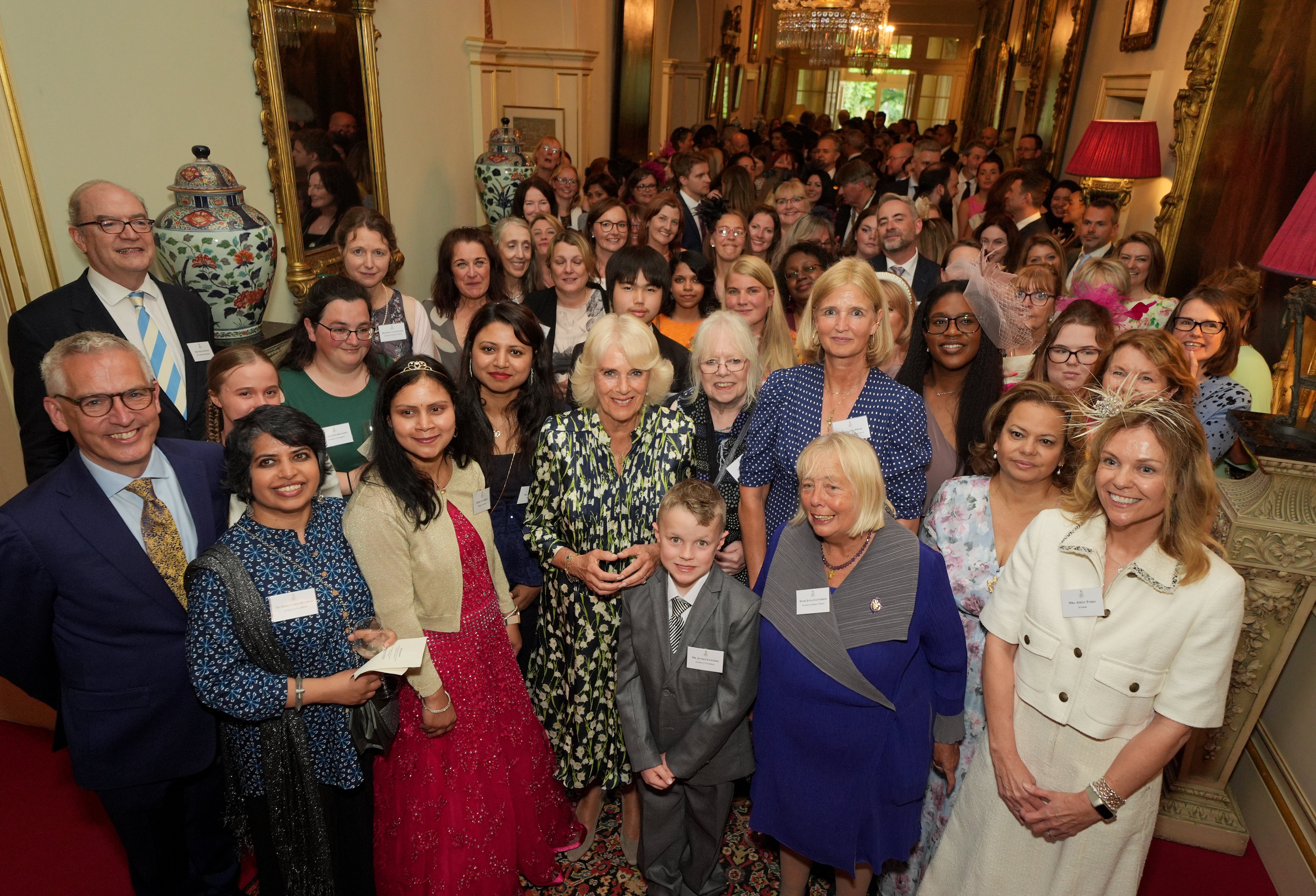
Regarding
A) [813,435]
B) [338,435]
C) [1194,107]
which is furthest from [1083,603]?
[1194,107]

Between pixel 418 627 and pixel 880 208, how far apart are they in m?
4.02

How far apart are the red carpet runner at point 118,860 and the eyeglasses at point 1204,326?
208 centimetres

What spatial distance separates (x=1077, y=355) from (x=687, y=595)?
181 cm

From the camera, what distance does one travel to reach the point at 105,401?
2.00 m

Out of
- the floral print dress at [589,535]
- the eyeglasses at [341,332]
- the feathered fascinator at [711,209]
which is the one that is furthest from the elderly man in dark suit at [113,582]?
the feathered fascinator at [711,209]

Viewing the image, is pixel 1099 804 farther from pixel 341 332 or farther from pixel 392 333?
pixel 392 333

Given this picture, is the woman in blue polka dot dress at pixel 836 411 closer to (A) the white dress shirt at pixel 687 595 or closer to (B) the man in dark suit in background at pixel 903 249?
(A) the white dress shirt at pixel 687 595

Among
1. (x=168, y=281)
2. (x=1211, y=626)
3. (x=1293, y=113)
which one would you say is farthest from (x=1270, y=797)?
(x=168, y=281)

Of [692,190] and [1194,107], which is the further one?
[692,190]

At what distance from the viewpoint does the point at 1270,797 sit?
297cm

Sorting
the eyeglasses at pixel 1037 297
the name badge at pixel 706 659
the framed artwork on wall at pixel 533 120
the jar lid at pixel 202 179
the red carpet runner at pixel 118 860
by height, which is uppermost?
the framed artwork on wall at pixel 533 120

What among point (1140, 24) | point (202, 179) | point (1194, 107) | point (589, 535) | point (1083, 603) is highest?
point (1140, 24)

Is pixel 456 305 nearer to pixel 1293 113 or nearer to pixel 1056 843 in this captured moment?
pixel 1056 843

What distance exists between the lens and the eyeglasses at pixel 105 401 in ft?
6.50
